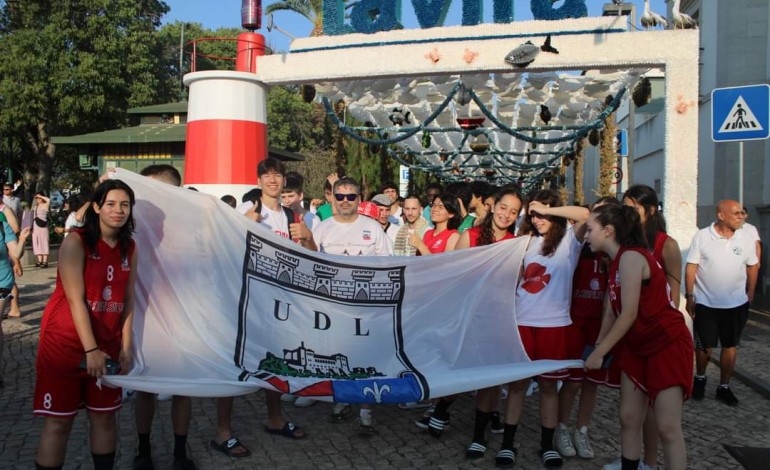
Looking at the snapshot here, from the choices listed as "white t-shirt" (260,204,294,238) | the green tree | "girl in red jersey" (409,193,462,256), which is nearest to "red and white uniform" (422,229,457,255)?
"girl in red jersey" (409,193,462,256)

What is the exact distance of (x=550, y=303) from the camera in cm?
459

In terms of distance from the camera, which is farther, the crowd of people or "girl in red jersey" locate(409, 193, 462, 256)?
"girl in red jersey" locate(409, 193, 462, 256)

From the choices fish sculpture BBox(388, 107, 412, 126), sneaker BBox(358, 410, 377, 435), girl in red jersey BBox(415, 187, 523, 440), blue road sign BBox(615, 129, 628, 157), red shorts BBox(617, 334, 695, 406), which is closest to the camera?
red shorts BBox(617, 334, 695, 406)

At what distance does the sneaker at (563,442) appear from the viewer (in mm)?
4828

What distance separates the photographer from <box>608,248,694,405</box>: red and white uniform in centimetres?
381

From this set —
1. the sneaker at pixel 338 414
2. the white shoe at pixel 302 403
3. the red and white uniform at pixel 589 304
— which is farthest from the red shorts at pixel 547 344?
the white shoe at pixel 302 403

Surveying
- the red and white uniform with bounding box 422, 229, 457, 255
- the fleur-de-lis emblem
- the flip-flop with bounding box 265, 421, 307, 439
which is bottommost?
the flip-flop with bounding box 265, 421, 307, 439

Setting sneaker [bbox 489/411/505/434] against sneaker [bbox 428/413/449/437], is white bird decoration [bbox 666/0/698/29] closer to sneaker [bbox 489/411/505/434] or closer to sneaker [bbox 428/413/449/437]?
sneaker [bbox 489/411/505/434]

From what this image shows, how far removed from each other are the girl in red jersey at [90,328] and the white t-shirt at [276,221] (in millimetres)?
1556

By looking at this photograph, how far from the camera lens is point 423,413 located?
593 cm

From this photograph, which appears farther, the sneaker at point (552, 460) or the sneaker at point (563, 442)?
the sneaker at point (563, 442)

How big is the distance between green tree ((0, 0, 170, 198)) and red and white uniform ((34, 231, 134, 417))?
Result: 2690 cm

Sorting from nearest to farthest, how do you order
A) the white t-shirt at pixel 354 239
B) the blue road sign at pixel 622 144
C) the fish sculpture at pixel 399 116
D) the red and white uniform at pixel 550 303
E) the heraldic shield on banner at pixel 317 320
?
the heraldic shield on banner at pixel 317 320 < the red and white uniform at pixel 550 303 < the white t-shirt at pixel 354 239 < the fish sculpture at pixel 399 116 < the blue road sign at pixel 622 144

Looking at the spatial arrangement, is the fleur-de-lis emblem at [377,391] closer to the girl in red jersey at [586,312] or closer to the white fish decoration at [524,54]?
the girl in red jersey at [586,312]
